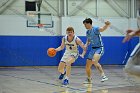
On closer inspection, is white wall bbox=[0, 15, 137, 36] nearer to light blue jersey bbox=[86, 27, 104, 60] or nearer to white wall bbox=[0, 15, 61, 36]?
white wall bbox=[0, 15, 61, 36]

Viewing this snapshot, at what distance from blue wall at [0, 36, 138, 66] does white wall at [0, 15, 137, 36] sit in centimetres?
30

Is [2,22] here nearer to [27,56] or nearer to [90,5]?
[27,56]

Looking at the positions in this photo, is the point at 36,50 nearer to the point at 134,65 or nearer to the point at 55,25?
the point at 55,25

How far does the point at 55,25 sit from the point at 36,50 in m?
1.78

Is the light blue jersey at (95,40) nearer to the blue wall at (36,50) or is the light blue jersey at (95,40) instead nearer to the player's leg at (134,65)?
the player's leg at (134,65)

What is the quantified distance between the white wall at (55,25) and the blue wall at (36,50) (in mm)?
298

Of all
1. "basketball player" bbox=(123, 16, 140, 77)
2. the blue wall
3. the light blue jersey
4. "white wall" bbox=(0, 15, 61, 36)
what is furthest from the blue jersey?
"white wall" bbox=(0, 15, 61, 36)

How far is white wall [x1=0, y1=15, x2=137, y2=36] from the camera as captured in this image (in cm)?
1872

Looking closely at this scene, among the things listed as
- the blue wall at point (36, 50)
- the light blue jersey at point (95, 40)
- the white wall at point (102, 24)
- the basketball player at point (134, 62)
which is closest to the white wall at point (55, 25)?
the white wall at point (102, 24)

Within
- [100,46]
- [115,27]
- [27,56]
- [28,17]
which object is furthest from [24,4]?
[100,46]

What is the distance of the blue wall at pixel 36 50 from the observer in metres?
18.6

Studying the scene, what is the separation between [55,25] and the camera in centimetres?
1930

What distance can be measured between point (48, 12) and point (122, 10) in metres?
4.44

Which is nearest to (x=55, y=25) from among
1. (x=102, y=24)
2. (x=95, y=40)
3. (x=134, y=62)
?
(x=102, y=24)
